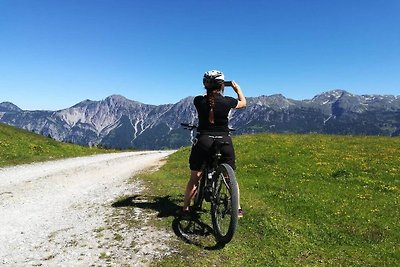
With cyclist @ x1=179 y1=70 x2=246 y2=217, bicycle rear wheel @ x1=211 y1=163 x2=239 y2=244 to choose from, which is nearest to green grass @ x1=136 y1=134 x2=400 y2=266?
bicycle rear wheel @ x1=211 y1=163 x2=239 y2=244

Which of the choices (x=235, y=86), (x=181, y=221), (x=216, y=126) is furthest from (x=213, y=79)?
(x=181, y=221)

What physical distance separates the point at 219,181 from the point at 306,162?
17607 millimetres

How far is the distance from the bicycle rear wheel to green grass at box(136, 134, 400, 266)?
0.49 metres

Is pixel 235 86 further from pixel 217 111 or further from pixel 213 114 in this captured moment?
pixel 213 114

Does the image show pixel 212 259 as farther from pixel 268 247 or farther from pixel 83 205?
pixel 83 205

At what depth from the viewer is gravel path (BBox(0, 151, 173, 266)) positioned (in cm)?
919

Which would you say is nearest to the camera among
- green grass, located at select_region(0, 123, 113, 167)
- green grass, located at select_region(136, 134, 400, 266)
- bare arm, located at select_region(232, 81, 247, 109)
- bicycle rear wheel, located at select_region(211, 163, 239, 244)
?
bicycle rear wheel, located at select_region(211, 163, 239, 244)

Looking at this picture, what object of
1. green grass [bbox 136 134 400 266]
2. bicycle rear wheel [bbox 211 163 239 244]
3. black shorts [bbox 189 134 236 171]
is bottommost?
green grass [bbox 136 134 400 266]

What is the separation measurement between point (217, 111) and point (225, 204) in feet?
8.33

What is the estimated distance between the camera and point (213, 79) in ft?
33.3

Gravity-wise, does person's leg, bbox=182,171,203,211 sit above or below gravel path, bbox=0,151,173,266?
above

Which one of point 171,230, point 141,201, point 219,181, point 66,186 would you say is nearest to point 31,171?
point 66,186

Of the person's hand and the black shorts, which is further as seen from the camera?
the person's hand

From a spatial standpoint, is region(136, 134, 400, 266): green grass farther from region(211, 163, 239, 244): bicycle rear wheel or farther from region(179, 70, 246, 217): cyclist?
region(179, 70, 246, 217): cyclist
